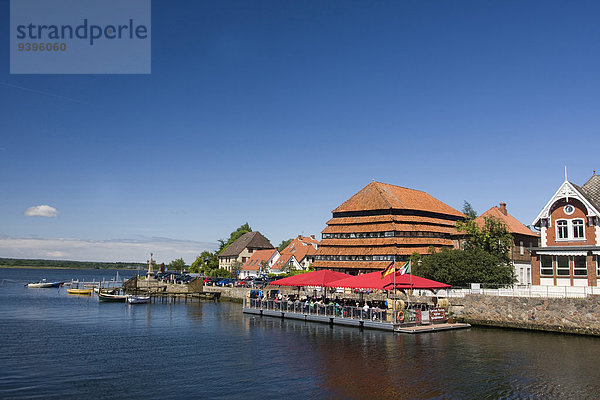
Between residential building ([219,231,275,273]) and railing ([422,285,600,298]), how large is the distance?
Answer: 83.0 meters

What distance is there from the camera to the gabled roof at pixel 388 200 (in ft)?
244

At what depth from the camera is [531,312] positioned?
41875mm

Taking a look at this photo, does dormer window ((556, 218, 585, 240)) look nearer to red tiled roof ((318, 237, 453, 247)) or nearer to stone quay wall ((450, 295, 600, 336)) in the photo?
stone quay wall ((450, 295, 600, 336))

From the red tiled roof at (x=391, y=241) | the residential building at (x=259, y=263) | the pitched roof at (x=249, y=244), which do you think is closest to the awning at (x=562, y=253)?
the red tiled roof at (x=391, y=241)

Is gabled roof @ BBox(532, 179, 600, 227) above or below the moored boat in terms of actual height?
above

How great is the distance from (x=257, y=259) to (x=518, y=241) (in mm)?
65956

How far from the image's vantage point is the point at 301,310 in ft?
158

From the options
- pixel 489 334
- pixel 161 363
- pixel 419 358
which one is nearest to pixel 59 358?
pixel 161 363

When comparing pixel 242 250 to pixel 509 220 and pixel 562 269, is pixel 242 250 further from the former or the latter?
pixel 562 269

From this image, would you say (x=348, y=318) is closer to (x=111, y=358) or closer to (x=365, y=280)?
(x=365, y=280)

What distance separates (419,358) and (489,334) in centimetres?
1349

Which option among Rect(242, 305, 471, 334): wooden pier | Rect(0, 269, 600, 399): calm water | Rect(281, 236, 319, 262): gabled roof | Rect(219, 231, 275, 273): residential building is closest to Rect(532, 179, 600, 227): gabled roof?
Rect(0, 269, 600, 399): calm water

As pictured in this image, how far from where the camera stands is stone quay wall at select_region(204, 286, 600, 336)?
38.8m

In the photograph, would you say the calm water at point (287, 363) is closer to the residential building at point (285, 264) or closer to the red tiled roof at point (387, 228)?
the red tiled roof at point (387, 228)
